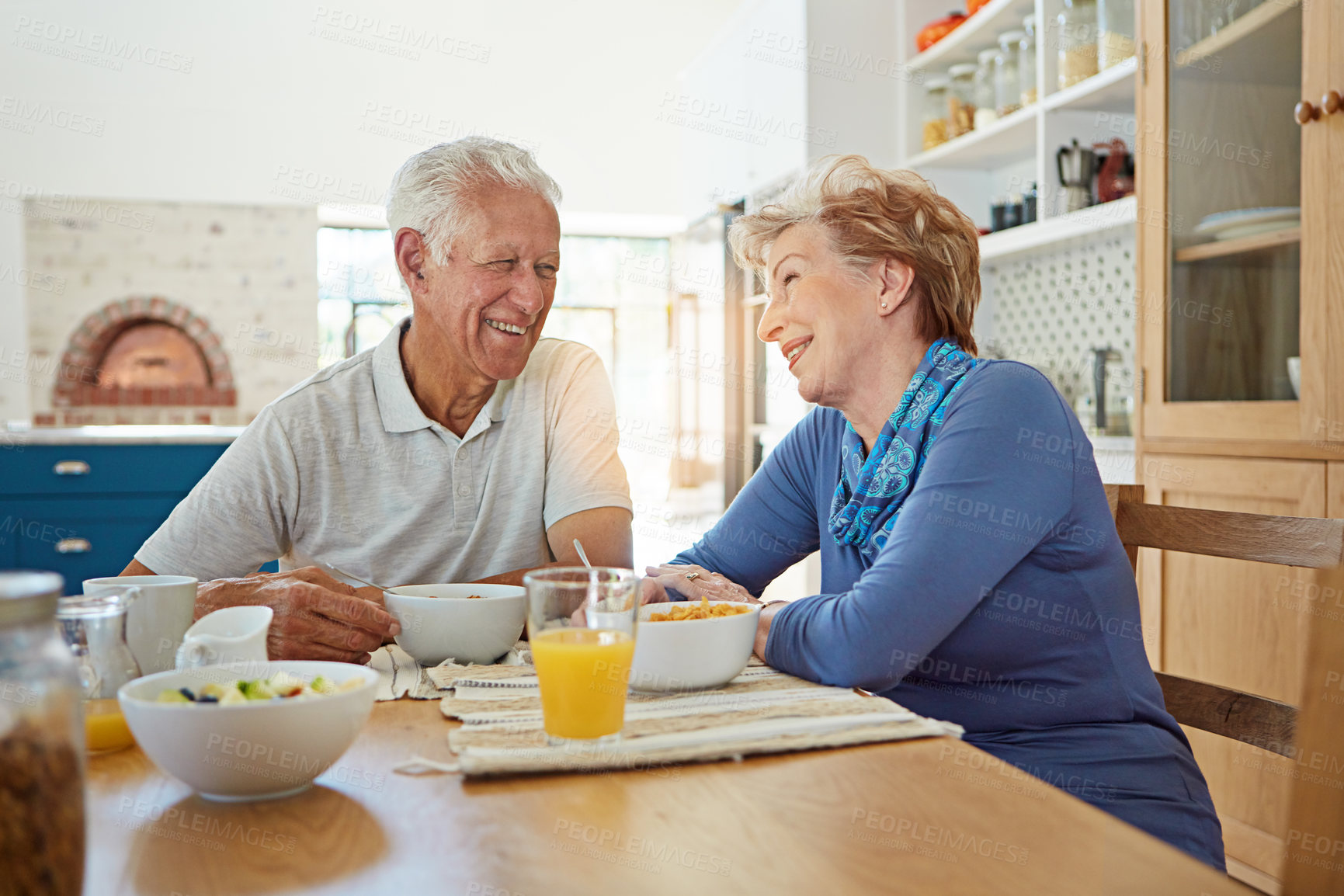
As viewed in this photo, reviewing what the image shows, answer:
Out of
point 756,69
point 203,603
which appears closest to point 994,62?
point 756,69

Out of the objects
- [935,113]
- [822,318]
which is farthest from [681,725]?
[935,113]

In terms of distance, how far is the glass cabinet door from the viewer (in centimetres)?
188

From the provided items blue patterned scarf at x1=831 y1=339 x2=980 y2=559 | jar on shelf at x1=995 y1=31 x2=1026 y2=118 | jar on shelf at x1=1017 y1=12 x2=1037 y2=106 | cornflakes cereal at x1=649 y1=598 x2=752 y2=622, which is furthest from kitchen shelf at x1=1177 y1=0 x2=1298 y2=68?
cornflakes cereal at x1=649 y1=598 x2=752 y2=622

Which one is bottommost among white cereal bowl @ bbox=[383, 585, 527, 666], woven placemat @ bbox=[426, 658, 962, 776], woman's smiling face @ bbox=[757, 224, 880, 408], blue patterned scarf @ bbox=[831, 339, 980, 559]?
woven placemat @ bbox=[426, 658, 962, 776]

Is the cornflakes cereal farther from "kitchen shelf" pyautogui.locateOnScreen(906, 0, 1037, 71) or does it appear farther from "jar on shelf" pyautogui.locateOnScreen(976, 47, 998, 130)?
"jar on shelf" pyautogui.locateOnScreen(976, 47, 998, 130)

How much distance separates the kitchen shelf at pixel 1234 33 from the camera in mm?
1876

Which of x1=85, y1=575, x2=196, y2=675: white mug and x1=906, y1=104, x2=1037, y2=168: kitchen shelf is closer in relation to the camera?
x1=85, y1=575, x2=196, y2=675: white mug

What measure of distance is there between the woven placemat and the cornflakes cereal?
66mm

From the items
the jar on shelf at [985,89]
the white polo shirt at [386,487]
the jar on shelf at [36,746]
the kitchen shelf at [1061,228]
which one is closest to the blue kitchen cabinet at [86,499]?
the white polo shirt at [386,487]

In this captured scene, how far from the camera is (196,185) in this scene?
690 centimetres

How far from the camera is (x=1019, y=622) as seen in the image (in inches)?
42.0

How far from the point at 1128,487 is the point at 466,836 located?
1.03 metres

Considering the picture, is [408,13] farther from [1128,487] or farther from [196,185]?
[1128,487]

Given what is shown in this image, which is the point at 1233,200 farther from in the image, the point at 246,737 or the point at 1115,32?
the point at 246,737
